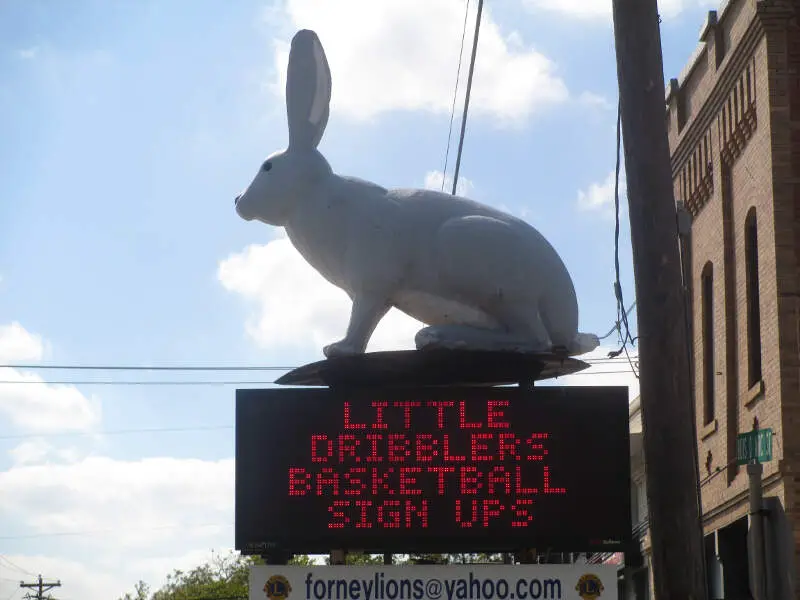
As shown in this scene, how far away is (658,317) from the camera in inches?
278

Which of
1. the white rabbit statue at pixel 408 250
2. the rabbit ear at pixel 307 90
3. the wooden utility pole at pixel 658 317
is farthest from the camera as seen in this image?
the rabbit ear at pixel 307 90

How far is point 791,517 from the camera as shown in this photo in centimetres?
1672

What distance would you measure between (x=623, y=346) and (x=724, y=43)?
12265mm

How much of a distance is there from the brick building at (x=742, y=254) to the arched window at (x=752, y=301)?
1 cm

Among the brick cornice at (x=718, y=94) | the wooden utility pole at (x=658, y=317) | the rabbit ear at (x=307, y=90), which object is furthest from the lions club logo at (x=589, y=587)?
the brick cornice at (x=718, y=94)

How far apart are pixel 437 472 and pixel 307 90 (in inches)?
106

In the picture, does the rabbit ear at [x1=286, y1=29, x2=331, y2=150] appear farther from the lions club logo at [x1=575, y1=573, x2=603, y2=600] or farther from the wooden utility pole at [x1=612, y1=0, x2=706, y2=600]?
the lions club logo at [x1=575, y1=573, x2=603, y2=600]

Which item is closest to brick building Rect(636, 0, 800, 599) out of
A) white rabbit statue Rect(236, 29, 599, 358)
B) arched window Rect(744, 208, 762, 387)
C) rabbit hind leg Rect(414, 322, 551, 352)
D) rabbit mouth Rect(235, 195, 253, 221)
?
arched window Rect(744, 208, 762, 387)

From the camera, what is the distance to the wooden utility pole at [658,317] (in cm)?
684

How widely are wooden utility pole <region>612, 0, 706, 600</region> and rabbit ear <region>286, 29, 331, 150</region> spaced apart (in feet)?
7.28

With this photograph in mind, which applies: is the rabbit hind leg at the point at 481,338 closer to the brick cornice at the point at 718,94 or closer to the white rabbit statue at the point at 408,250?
the white rabbit statue at the point at 408,250

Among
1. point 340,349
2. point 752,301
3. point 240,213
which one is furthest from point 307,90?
point 752,301

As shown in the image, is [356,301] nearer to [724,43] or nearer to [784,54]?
[784,54]

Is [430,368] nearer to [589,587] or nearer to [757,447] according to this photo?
[589,587]
